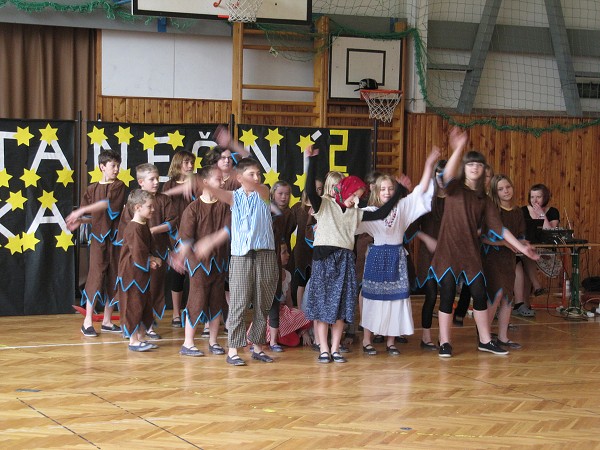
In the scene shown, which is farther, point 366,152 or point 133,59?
point 133,59

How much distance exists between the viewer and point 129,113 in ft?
31.2

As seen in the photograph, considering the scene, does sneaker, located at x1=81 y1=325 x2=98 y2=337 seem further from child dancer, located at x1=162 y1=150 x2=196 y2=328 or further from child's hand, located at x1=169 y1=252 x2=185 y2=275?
child's hand, located at x1=169 y1=252 x2=185 y2=275

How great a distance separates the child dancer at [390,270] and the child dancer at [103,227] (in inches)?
80.9

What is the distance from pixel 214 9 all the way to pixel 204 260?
332cm

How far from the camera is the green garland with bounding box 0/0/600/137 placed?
29.4 feet

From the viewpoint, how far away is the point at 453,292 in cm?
646

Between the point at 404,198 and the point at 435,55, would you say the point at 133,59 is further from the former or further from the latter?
the point at 404,198

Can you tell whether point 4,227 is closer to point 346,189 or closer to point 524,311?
point 346,189

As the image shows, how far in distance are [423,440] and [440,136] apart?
6620mm

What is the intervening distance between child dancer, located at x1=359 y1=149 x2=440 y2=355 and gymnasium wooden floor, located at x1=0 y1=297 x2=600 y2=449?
0.87 ft

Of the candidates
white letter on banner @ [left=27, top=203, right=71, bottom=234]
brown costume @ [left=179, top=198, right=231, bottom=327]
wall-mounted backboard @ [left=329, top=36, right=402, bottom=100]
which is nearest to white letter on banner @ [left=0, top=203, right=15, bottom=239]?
white letter on banner @ [left=27, top=203, right=71, bottom=234]

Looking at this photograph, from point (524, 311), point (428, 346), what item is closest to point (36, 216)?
point (428, 346)

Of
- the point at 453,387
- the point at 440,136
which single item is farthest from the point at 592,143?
the point at 453,387

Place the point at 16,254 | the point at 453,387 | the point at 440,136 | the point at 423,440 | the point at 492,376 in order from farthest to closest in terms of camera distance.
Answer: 1. the point at 440,136
2. the point at 16,254
3. the point at 492,376
4. the point at 453,387
5. the point at 423,440
